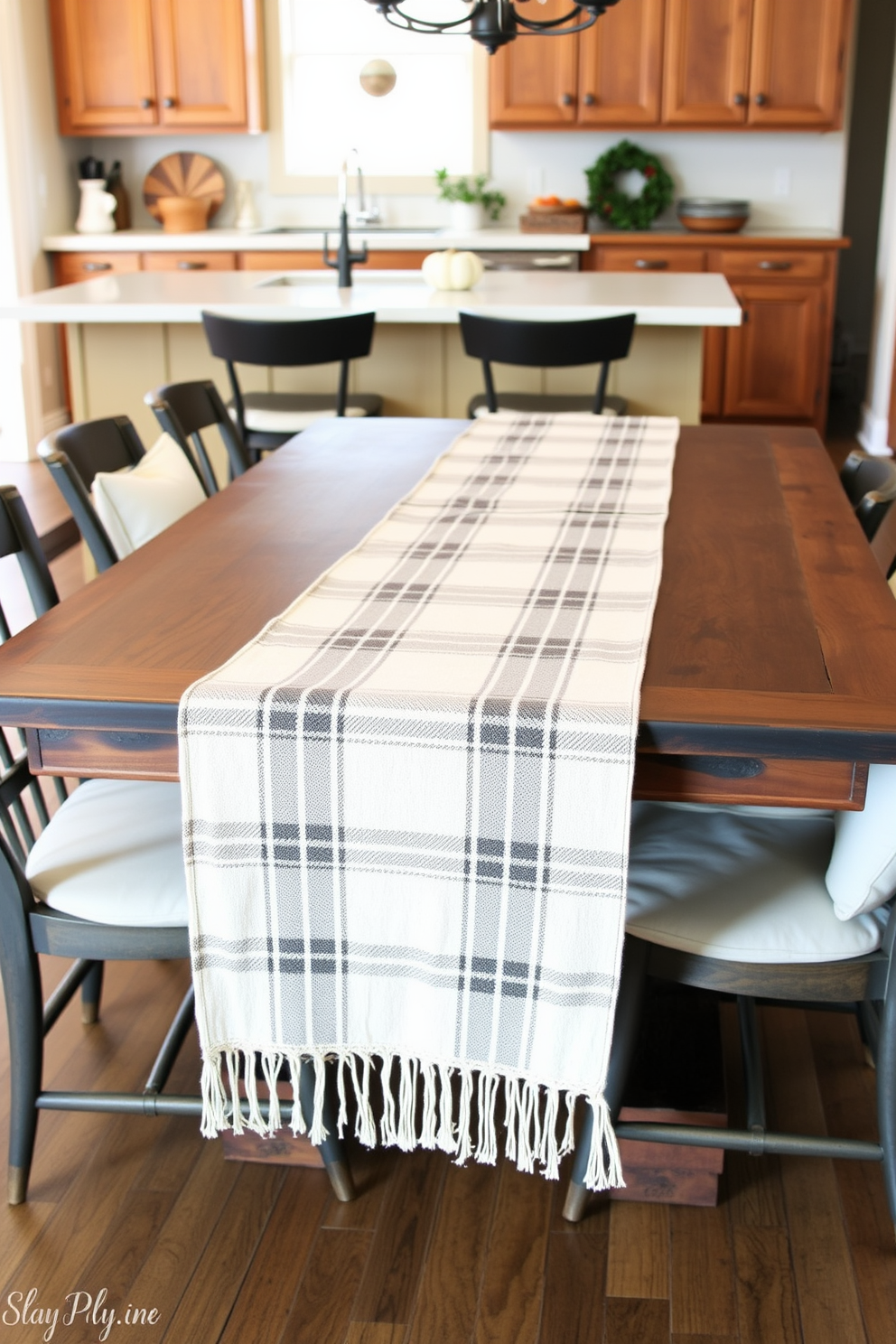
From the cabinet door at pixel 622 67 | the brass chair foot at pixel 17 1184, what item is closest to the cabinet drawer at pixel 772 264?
the cabinet door at pixel 622 67

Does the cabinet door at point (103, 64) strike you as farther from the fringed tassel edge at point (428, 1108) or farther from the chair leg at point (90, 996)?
the fringed tassel edge at point (428, 1108)

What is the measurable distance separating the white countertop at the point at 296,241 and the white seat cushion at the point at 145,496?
370 centimetres

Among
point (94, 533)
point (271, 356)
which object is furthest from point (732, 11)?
point (94, 533)

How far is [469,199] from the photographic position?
20.3 ft

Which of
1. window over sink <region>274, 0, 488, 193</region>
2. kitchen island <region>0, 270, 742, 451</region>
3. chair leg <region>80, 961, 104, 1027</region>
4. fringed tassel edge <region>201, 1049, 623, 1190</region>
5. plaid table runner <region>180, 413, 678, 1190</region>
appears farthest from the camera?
window over sink <region>274, 0, 488, 193</region>

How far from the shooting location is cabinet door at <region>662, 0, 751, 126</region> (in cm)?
574

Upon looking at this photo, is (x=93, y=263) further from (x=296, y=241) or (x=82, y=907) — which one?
(x=82, y=907)

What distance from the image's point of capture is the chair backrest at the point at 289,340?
330cm

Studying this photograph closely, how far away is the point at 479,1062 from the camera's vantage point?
144 centimetres

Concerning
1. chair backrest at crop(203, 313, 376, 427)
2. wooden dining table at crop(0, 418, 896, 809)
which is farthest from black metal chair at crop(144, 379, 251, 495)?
chair backrest at crop(203, 313, 376, 427)

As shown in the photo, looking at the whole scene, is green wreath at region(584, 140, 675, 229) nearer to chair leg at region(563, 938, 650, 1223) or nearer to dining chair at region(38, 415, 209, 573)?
dining chair at region(38, 415, 209, 573)

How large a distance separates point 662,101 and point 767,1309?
5511 millimetres

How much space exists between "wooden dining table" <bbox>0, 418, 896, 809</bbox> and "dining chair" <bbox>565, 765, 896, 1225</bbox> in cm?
13

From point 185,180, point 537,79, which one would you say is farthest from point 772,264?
point 185,180
